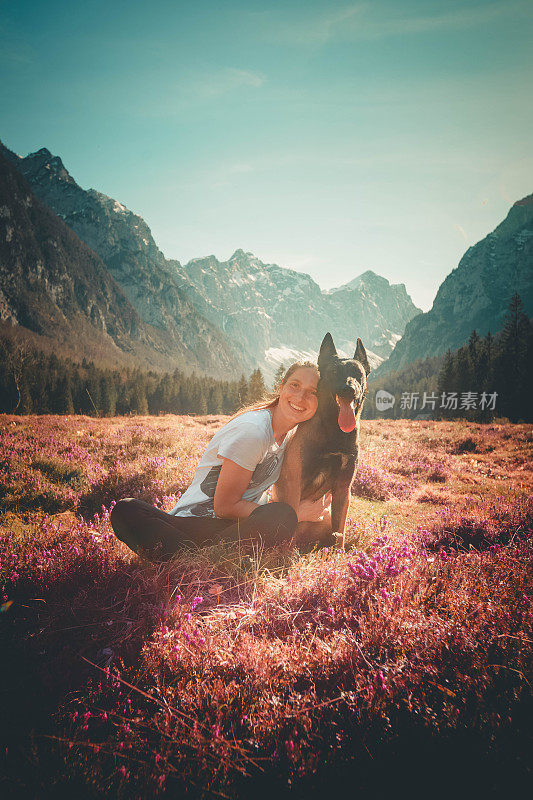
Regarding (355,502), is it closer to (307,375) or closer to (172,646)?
(307,375)

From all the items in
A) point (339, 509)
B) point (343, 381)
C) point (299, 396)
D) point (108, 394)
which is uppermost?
point (343, 381)

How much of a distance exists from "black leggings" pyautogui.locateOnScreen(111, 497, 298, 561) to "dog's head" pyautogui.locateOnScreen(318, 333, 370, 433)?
1142mm

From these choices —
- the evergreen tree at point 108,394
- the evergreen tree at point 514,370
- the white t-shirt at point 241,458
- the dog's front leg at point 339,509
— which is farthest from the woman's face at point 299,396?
the evergreen tree at point 108,394

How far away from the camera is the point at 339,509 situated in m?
3.94

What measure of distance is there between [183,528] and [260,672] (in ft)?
5.27

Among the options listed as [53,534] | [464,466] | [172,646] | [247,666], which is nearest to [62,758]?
[172,646]

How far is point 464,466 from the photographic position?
413 inches

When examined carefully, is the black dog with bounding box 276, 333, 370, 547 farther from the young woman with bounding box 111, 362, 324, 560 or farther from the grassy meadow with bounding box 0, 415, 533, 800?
the grassy meadow with bounding box 0, 415, 533, 800

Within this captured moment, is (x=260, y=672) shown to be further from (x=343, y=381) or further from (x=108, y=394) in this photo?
(x=108, y=394)

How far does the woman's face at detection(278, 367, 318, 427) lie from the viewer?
322 centimetres

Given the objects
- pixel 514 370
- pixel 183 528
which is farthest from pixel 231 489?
pixel 514 370

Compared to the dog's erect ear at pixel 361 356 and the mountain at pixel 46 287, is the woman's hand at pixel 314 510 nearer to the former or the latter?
the dog's erect ear at pixel 361 356

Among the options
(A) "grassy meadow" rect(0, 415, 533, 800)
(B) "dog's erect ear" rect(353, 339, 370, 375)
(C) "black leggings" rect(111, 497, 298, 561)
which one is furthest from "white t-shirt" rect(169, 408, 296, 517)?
(B) "dog's erect ear" rect(353, 339, 370, 375)

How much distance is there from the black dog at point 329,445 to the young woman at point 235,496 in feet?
0.86
